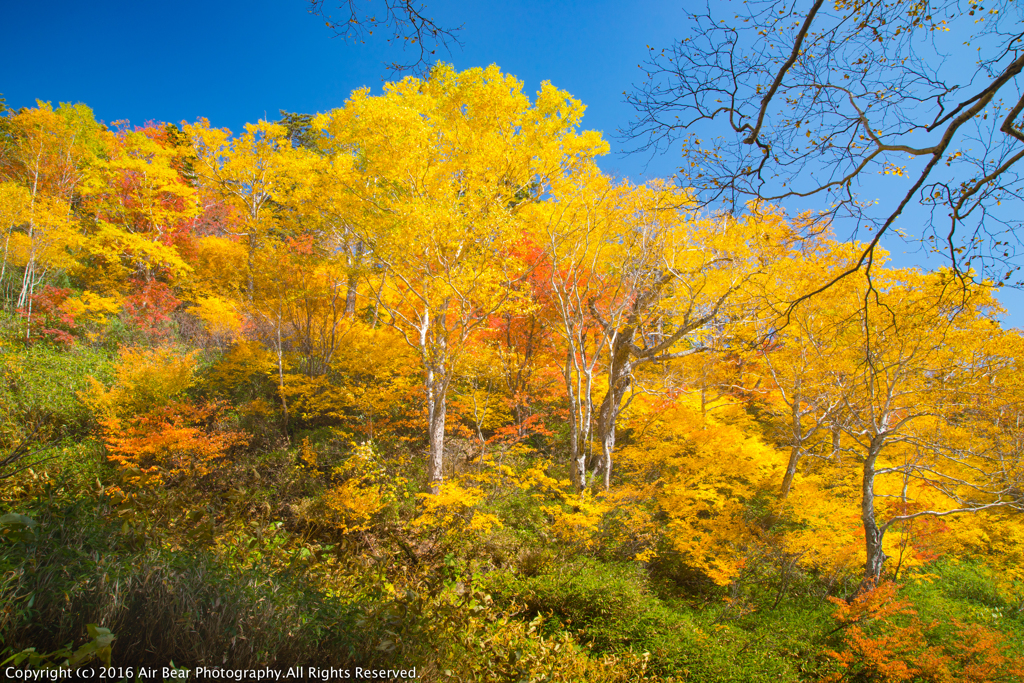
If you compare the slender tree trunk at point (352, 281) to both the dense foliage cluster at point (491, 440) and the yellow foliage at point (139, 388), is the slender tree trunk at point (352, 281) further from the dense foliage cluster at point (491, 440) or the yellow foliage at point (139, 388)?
the yellow foliage at point (139, 388)

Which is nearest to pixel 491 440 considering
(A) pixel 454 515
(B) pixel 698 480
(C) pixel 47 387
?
(A) pixel 454 515

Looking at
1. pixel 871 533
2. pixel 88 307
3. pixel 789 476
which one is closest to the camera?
pixel 871 533

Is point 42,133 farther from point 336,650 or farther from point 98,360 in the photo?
point 336,650

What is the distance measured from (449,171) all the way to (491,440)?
5879mm

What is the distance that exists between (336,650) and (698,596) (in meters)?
6.40

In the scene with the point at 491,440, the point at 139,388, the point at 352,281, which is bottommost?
the point at 491,440

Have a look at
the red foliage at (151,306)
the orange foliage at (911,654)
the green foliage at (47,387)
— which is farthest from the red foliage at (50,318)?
the orange foliage at (911,654)

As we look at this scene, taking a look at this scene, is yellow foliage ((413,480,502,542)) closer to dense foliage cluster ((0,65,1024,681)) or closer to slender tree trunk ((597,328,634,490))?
dense foliage cluster ((0,65,1024,681))

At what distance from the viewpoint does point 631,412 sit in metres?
10.6

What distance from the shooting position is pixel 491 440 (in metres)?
9.55

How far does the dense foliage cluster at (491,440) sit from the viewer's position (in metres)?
3.52

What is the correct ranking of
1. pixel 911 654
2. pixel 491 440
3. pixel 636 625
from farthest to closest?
pixel 491 440, pixel 911 654, pixel 636 625

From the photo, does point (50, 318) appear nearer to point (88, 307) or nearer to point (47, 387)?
point (88, 307)

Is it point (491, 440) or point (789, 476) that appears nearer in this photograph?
point (789, 476)
